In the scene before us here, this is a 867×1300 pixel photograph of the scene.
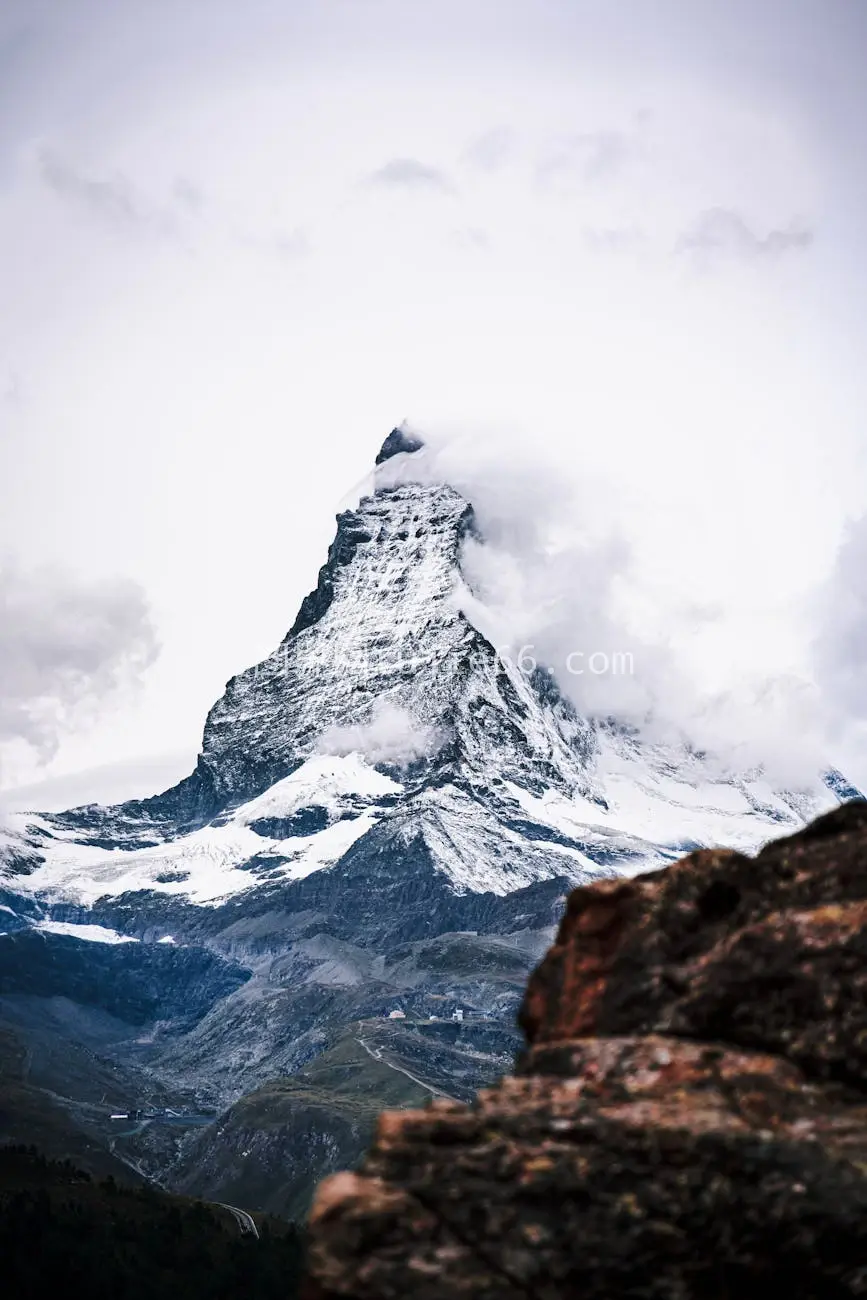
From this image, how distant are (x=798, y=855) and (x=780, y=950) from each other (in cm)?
257

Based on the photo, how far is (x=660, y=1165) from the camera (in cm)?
1959

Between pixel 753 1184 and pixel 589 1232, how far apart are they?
240 cm

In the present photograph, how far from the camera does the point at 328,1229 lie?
1905 centimetres

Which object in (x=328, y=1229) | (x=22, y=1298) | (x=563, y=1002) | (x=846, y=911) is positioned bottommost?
(x=22, y=1298)

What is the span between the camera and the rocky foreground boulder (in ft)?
62.5

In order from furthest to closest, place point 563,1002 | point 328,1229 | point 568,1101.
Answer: point 563,1002
point 568,1101
point 328,1229

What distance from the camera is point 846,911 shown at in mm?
22625

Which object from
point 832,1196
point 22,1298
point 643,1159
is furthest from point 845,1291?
point 22,1298

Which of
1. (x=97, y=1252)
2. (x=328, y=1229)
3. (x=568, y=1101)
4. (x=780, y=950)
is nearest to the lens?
(x=328, y=1229)

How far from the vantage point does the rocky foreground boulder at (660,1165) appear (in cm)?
1906

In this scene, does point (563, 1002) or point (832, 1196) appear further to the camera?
point (563, 1002)

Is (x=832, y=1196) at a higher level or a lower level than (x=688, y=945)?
lower

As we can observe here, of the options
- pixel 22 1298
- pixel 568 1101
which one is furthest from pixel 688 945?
pixel 22 1298

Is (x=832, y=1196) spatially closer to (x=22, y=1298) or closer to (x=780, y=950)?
(x=780, y=950)
